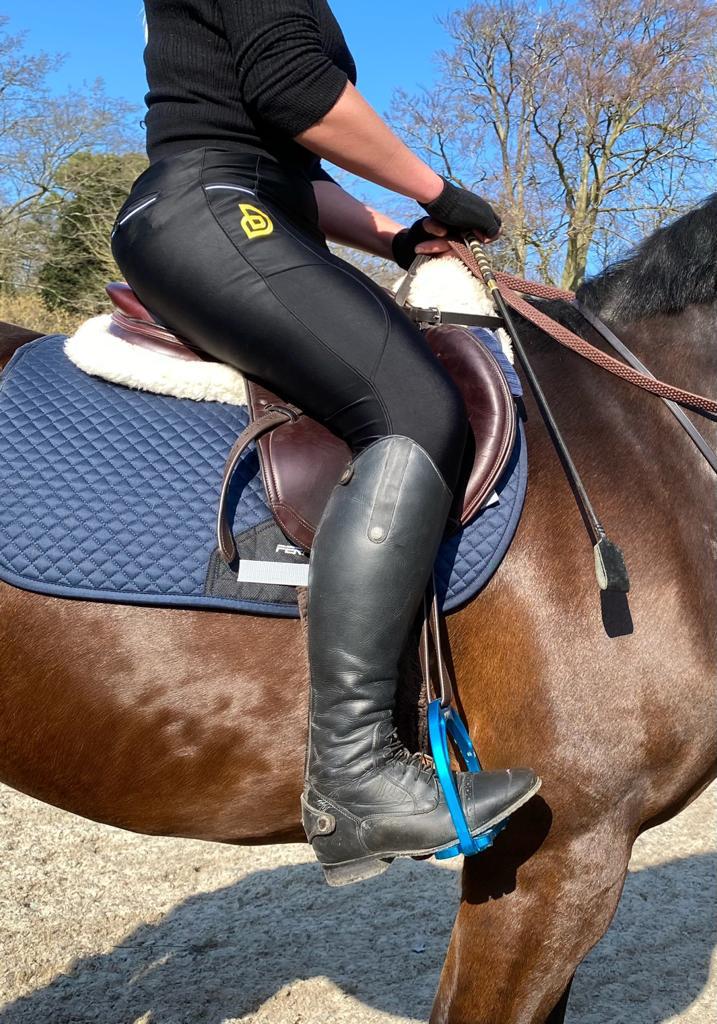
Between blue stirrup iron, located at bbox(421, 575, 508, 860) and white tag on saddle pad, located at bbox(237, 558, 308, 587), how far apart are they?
0.27m

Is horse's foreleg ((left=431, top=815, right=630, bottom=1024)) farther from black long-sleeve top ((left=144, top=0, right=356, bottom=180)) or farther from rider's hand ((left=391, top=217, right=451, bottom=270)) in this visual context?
black long-sleeve top ((left=144, top=0, right=356, bottom=180))

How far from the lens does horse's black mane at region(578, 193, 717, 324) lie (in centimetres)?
219

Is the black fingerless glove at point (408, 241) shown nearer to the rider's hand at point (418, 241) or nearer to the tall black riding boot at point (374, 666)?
the rider's hand at point (418, 241)

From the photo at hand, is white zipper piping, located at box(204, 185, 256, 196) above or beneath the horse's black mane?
beneath

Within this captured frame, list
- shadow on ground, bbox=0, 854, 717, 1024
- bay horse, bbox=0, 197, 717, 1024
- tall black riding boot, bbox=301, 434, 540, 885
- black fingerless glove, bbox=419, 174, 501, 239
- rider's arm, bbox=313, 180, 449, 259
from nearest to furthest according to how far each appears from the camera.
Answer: tall black riding boot, bbox=301, 434, 540, 885 → bay horse, bbox=0, 197, 717, 1024 → black fingerless glove, bbox=419, 174, 501, 239 → rider's arm, bbox=313, 180, 449, 259 → shadow on ground, bbox=0, 854, 717, 1024

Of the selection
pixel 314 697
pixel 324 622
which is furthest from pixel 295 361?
pixel 314 697

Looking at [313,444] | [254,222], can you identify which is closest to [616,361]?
[313,444]

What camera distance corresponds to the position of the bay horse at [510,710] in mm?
1773

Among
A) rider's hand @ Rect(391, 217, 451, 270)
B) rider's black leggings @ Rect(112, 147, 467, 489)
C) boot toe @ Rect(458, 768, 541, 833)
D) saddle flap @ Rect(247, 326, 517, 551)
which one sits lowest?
boot toe @ Rect(458, 768, 541, 833)

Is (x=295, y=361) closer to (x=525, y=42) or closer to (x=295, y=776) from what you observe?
(x=295, y=776)

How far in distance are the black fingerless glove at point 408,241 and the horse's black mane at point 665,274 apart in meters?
0.47

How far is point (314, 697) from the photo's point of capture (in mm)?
1743

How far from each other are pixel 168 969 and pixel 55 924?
1.78 feet

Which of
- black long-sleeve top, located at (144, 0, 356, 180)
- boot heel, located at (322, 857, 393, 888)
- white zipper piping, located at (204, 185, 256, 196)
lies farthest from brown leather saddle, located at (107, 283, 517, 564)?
boot heel, located at (322, 857, 393, 888)
